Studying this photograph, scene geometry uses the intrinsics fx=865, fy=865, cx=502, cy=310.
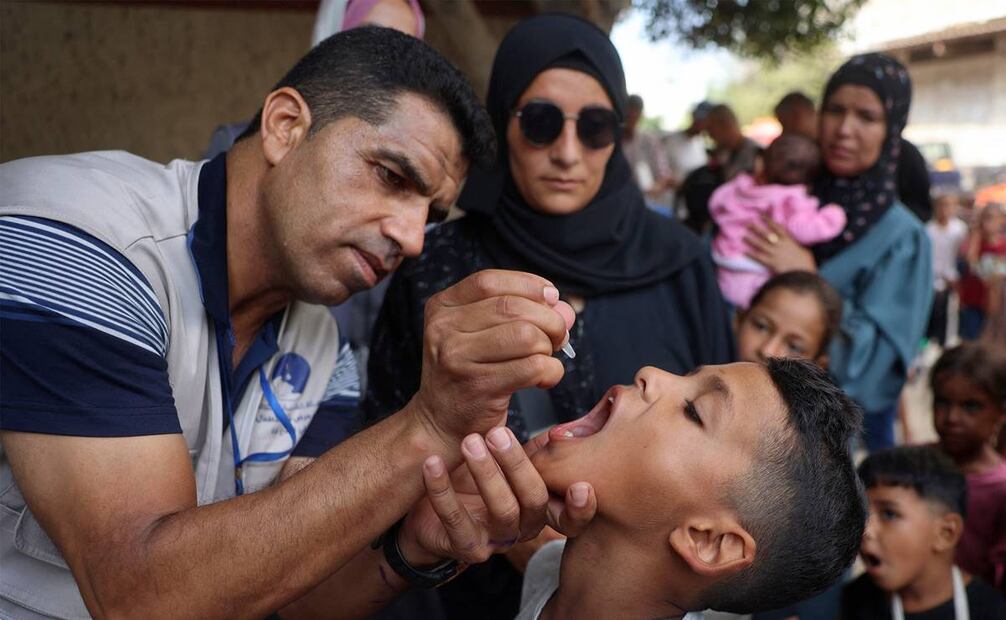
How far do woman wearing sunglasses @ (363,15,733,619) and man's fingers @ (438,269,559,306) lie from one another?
1.26 m

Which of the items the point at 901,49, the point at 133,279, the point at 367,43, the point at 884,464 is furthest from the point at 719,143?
the point at 901,49

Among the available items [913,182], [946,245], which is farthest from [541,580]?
[946,245]

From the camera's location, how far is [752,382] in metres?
1.89

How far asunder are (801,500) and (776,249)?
7.42 feet

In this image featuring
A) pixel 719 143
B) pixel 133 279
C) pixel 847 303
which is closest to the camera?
pixel 133 279

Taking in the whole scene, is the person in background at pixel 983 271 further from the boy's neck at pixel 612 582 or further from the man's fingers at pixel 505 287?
the man's fingers at pixel 505 287

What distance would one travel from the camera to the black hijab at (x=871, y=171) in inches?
155

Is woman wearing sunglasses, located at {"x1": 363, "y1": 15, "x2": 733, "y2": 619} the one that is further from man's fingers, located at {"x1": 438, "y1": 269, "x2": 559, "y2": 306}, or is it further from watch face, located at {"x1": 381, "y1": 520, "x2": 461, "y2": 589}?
man's fingers, located at {"x1": 438, "y1": 269, "x2": 559, "y2": 306}

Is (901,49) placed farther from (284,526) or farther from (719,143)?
(284,526)

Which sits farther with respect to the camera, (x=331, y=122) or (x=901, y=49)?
(x=901, y=49)

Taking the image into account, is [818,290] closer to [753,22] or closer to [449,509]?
[449,509]

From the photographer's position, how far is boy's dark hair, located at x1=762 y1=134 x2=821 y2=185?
4.14 metres

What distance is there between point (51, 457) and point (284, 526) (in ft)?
1.46

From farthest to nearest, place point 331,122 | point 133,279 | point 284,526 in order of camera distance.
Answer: point 331,122 < point 133,279 < point 284,526
